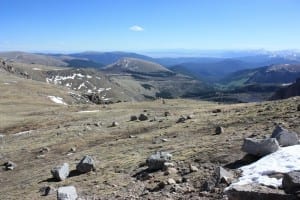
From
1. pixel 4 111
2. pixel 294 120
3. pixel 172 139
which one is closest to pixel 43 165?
pixel 172 139

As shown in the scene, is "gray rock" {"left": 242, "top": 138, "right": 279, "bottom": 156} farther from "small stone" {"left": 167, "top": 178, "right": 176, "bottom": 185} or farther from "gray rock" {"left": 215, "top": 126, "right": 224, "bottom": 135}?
"gray rock" {"left": 215, "top": 126, "right": 224, "bottom": 135}

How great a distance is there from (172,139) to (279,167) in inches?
401

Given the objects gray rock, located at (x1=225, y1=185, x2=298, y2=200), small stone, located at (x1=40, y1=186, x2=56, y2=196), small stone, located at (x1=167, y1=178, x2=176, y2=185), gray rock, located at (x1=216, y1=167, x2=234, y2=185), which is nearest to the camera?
gray rock, located at (x1=225, y1=185, x2=298, y2=200)

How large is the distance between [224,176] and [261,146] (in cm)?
239

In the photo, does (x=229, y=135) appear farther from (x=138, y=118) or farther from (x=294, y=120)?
(x=138, y=118)

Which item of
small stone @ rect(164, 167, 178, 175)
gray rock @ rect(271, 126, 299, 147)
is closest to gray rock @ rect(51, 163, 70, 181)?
small stone @ rect(164, 167, 178, 175)

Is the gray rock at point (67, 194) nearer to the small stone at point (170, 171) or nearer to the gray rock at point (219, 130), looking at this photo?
the small stone at point (170, 171)

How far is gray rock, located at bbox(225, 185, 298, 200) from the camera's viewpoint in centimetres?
1220

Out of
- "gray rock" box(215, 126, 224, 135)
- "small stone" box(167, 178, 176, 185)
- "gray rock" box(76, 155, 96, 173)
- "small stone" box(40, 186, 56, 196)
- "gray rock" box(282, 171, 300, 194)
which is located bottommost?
"small stone" box(40, 186, 56, 196)

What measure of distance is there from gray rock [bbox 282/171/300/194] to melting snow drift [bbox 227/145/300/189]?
66 cm

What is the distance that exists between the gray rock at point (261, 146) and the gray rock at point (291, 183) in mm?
3432

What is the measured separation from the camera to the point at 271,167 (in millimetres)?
14516

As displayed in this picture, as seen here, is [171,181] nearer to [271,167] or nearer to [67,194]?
[271,167]

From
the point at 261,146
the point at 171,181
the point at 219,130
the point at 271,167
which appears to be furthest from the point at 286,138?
the point at 219,130
